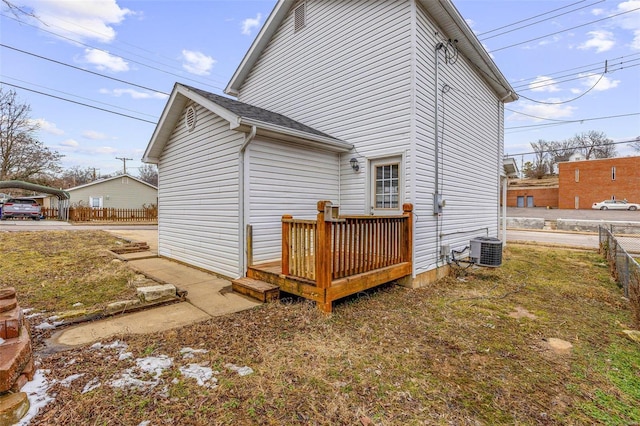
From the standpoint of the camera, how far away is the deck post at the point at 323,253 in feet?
13.2

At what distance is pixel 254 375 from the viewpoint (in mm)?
2643

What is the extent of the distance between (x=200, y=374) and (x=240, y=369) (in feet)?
1.17

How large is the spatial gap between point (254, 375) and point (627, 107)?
30.3 metres

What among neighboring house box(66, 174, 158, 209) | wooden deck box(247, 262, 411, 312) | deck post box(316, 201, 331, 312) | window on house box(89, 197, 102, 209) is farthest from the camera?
window on house box(89, 197, 102, 209)

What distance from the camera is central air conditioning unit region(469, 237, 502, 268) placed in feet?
21.5

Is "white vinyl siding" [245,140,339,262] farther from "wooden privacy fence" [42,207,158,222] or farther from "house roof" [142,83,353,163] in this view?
"wooden privacy fence" [42,207,158,222]

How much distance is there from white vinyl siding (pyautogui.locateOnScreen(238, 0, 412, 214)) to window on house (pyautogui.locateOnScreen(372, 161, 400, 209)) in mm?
254

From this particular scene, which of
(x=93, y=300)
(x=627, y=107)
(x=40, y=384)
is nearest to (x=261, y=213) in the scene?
(x=93, y=300)

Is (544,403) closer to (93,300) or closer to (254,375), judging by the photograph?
(254,375)

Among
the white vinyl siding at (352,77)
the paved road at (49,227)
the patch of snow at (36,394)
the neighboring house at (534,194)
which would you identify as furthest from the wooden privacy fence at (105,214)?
the neighboring house at (534,194)

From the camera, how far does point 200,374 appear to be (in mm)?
2625

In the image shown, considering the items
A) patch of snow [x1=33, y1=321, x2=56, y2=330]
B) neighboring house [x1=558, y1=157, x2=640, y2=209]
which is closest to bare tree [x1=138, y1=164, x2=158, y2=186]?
patch of snow [x1=33, y1=321, x2=56, y2=330]

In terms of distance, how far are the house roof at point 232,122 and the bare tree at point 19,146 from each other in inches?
1036

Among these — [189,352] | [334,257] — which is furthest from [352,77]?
[189,352]
